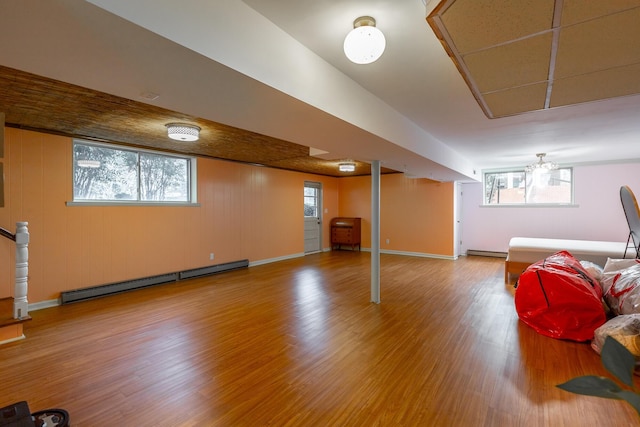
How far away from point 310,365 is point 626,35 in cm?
284

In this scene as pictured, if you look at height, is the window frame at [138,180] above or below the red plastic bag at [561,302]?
above

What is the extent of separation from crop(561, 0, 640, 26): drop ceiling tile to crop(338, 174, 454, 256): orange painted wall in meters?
6.23

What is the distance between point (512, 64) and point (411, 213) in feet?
20.8

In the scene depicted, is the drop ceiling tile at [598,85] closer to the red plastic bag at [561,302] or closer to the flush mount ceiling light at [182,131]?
the red plastic bag at [561,302]

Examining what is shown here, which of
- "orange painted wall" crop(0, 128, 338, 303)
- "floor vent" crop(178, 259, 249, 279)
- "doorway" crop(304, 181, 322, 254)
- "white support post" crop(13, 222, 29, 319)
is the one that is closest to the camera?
"white support post" crop(13, 222, 29, 319)

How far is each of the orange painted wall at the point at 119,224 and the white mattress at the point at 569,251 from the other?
489 cm

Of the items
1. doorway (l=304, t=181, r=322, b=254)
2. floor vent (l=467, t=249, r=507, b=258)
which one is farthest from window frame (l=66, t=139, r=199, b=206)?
floor vent (l=467, t=249, r=507, b=258)

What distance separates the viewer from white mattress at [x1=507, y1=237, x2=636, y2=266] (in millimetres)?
4457

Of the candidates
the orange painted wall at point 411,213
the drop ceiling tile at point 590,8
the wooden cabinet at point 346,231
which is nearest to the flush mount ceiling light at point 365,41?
the drop ceiling tile at point 590,8

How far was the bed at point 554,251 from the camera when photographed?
446 cm

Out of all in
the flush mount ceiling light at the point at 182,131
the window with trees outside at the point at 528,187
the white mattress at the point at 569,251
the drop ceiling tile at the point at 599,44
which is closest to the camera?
the drop ceiling tile at the point at 599,44

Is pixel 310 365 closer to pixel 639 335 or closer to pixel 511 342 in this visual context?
pixel 511 342

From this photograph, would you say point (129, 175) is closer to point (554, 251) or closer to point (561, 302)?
point (561, 302)

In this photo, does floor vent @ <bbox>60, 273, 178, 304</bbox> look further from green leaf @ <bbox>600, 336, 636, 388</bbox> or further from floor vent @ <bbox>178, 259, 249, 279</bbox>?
green leaf @ <bbox>600, 336, 636, 388</bbox>
